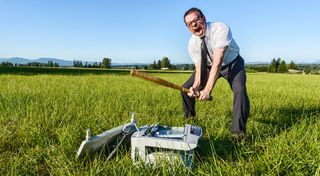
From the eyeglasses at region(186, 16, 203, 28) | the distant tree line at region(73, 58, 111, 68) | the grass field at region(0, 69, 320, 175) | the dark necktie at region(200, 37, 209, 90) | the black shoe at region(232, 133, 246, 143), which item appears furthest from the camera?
the distant tree line at region(73, 58, 111, 68)

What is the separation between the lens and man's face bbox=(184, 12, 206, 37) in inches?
144

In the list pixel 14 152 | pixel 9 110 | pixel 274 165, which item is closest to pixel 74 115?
pixel 9 110

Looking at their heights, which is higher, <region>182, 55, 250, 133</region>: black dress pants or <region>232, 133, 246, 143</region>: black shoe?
<region>182, 55, 250, 133</region>: black dress pants

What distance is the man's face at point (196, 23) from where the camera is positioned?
12.0 ft

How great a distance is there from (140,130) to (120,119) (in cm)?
180

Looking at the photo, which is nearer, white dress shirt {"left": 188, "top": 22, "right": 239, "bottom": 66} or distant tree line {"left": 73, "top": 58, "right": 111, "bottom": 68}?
white dress shirt {"left": 188, "top": 22, "right": 239, "bottom": 66}

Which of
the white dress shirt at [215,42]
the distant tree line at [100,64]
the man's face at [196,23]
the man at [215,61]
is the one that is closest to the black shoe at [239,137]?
the man at [215,61]

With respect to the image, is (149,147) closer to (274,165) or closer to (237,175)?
(237,175)

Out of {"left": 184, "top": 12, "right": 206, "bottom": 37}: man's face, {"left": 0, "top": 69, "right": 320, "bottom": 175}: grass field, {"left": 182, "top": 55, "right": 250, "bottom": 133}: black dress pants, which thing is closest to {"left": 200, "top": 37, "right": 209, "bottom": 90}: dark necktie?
{"left": 184, "top": 12, "right": 206, "bottom": 37}: man's face

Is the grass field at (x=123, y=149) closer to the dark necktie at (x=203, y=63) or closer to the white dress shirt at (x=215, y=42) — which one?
the dark necktie at (x=203, y=63)

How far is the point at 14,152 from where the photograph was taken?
10.1 feet

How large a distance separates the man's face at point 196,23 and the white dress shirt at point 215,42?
0.28ft

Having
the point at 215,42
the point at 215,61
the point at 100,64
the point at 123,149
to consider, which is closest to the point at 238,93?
the point at 215,61

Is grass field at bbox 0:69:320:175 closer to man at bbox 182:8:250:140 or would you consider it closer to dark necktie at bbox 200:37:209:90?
man at bbox 182:8:250:140
